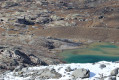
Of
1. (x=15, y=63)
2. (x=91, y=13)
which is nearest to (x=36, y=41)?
(x=15, y=63)

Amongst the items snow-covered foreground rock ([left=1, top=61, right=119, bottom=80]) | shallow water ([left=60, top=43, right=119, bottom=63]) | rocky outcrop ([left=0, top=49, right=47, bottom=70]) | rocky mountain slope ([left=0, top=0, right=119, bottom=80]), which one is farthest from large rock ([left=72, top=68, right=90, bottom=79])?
shallow water ([left=60, top=43, right=119, bottom=63])

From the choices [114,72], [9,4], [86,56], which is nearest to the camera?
[114,72]

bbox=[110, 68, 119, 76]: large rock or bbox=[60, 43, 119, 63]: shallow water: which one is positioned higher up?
bbox=[110, 68, 119, 76]: large rock

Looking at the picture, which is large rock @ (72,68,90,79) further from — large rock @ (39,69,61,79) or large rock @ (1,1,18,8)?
large rock @ (1,1,18,8)

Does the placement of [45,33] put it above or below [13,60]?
below

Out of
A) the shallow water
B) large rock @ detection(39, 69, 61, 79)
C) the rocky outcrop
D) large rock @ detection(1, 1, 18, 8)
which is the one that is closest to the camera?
large rock @ detection(39, 69, 61, 79)

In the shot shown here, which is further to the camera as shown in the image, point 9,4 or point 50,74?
point 9,4

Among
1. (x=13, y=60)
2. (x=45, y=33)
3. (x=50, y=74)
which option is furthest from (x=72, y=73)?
(x=45, y=33)

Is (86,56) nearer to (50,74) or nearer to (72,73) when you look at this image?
(50,74)
